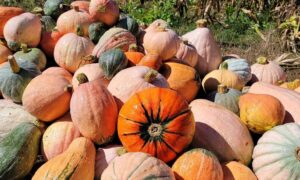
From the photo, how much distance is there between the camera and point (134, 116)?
7.34 ft

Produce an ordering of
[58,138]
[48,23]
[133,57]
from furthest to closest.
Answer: [48,23] < [133,57] < [58,138]

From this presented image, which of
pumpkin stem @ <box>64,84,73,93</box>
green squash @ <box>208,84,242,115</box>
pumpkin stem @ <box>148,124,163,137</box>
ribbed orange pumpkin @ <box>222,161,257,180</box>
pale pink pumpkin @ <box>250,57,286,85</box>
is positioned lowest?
pale pink pumpkin @ <box>250,57,286,85</box>

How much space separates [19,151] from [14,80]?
0.62 m


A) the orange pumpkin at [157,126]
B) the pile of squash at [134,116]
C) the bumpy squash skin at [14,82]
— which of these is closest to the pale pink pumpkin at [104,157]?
the pile of squash at [134,116]

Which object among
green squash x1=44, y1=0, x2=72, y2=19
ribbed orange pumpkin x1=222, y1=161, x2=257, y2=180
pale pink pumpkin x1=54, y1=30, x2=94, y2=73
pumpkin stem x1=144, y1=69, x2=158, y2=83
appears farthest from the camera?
green squash x1=44, y1=0, x2=72, y2=19

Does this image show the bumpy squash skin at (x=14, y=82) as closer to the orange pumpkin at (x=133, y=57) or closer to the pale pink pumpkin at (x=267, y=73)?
the orange pumpkin at (x=133, y=57)

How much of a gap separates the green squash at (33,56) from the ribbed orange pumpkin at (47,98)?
65 centimetres

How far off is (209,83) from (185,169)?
1.17 meters

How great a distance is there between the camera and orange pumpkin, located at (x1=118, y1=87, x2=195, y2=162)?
2.23 m

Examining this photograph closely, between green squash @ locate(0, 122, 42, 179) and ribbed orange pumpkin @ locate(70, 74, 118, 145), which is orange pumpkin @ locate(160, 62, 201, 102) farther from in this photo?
green squash @ locate(0, 122, 42, 179)

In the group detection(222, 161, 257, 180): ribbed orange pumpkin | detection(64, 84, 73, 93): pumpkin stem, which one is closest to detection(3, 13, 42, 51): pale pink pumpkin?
detection(64, 84, 73, 93): pumpkin stem

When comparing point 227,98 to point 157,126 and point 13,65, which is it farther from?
point 13,65

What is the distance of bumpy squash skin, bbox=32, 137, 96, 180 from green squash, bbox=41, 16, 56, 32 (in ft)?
6.04

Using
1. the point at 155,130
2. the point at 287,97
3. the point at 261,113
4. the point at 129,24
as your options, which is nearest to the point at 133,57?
the point at 129,24
